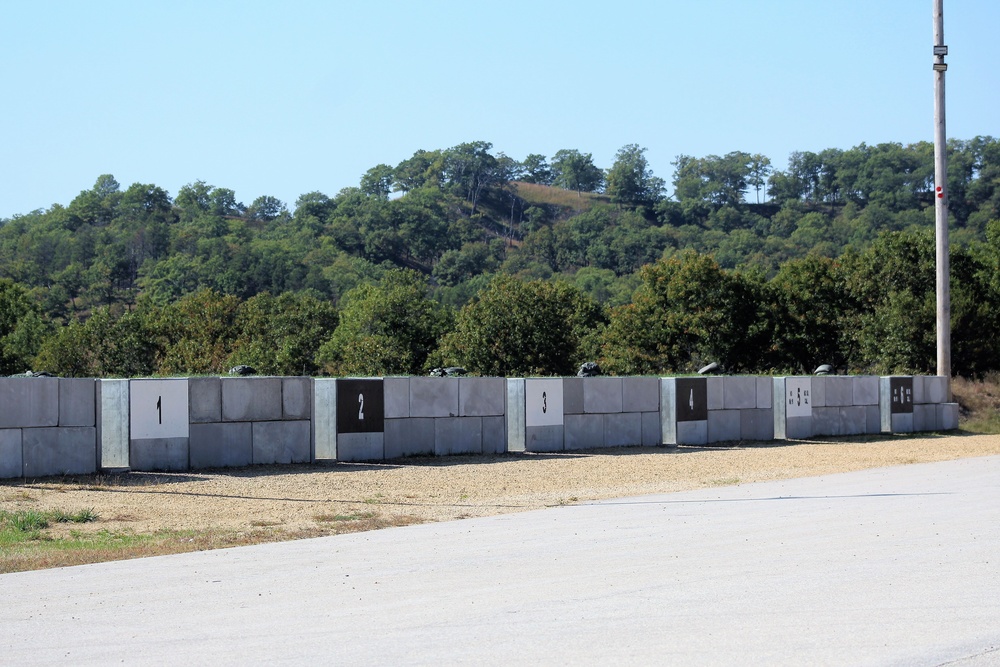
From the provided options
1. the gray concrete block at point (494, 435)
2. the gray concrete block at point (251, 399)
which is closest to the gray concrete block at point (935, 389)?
the gray concrete block at point (494, 435)

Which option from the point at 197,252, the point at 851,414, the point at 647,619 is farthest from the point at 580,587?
the point at 197,252

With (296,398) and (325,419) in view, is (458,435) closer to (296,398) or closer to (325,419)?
(325,419)

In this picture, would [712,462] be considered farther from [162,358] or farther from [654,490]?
[162,358]

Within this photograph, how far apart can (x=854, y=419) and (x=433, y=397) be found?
15.7m

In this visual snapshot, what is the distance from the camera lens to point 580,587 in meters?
9.61

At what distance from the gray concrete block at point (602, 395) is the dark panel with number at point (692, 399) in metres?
Answer: 2.08

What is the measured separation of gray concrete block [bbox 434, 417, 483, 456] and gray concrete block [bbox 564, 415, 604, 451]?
241cm

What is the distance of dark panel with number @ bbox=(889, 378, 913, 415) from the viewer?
35.7 m

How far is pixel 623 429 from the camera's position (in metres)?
28.3

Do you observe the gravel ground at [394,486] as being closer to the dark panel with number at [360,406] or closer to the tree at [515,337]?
the dark panel with number at [360,406]

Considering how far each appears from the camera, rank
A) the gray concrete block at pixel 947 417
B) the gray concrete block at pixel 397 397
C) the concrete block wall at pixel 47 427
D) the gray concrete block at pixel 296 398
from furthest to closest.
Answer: the gray concrete block at pixel 947 417, the gray concrete block at pixel 397 397, the gray concrete block at pixel 296 398, the concrete block wall at pixel 47 427

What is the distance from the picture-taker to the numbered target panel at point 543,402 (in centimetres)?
2644

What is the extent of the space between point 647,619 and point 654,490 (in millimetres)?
11085

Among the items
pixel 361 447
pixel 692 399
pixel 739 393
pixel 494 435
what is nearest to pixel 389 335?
pixel 739 393
